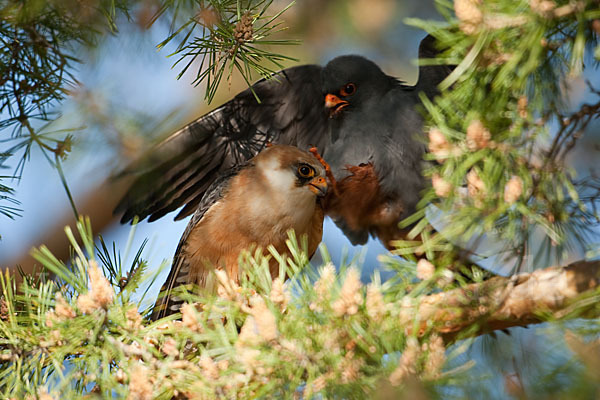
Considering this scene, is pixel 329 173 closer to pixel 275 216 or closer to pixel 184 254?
pixel 275 216

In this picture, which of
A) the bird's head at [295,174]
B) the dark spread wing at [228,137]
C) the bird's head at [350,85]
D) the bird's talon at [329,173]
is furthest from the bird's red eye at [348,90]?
the bird's head at [295,174]

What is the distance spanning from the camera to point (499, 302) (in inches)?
47.4

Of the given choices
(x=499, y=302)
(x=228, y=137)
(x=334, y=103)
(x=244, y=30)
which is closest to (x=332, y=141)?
(x=334, y=103)


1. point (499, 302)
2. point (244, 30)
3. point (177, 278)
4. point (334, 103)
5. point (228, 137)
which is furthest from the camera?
point (228, 137)

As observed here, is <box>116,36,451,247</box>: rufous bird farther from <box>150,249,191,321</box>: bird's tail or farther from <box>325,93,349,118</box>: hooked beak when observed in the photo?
<box>150,249,191,321</box>: bird's tail

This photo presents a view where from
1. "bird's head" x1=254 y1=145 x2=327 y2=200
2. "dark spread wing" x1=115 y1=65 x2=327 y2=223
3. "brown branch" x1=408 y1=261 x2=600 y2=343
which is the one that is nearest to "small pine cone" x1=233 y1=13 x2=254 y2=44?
"bird's head" x1=254 y1=145 x2=327 y2=200

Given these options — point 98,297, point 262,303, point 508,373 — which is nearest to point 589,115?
point 508,373

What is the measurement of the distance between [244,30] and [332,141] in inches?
40.4

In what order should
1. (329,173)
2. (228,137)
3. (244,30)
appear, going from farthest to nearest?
(228,137)
(329,173)
(244,30)

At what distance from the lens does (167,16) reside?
1.78m

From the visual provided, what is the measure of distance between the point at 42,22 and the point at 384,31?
264cm

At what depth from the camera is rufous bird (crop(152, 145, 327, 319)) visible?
7.22ft

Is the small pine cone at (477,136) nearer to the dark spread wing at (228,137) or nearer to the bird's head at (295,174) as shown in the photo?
the bird's head at (295,174)

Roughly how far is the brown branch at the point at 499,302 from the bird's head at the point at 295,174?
1068mm
